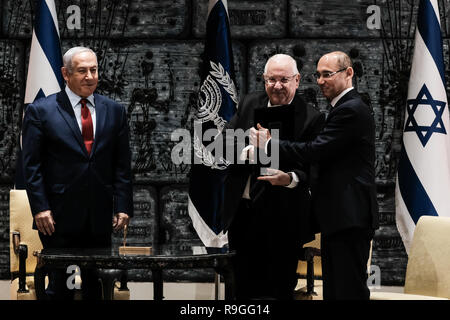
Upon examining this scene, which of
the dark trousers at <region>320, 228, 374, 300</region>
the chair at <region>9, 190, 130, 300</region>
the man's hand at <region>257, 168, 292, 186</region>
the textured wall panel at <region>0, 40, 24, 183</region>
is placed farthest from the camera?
the textured wall panel at <region>0, 40, 24, 183</region>

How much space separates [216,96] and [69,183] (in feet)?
5.03

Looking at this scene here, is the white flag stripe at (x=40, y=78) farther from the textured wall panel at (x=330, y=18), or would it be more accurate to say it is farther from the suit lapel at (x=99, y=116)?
the textured wall panel at (x=330, y=18)

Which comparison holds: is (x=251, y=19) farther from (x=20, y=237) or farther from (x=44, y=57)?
(x=20, y=237)

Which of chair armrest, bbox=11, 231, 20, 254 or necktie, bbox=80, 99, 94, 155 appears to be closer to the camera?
necktie, bbox=80, 99, 94, 155

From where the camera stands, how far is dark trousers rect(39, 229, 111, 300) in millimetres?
3492

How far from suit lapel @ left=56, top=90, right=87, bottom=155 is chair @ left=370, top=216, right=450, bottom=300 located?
169 centimetres

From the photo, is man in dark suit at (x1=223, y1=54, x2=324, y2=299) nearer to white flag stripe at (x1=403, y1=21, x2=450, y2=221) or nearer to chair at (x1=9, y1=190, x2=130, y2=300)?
chair at (x1=9, y1=190, x2=130, y2=300)

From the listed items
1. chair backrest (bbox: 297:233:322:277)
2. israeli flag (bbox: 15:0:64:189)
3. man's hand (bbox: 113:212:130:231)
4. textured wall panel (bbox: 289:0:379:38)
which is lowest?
chair backrest (bbox: 297:233:322:277)

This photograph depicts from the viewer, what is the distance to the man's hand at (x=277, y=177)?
352 cm

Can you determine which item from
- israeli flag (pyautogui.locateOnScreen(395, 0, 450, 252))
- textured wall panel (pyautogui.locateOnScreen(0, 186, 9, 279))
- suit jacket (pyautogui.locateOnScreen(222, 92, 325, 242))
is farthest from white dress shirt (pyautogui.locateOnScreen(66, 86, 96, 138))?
israeli flag (pyautogui.locateOnScreen(395, 0, 450, 252))

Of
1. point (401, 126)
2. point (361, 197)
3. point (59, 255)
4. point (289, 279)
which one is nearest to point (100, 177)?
point (59, 255)

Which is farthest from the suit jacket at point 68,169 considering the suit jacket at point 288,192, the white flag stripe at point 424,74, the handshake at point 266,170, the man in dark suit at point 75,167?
the white flag stripe at point 424,74

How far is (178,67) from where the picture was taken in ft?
17.9

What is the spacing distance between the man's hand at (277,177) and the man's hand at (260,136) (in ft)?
0.43
